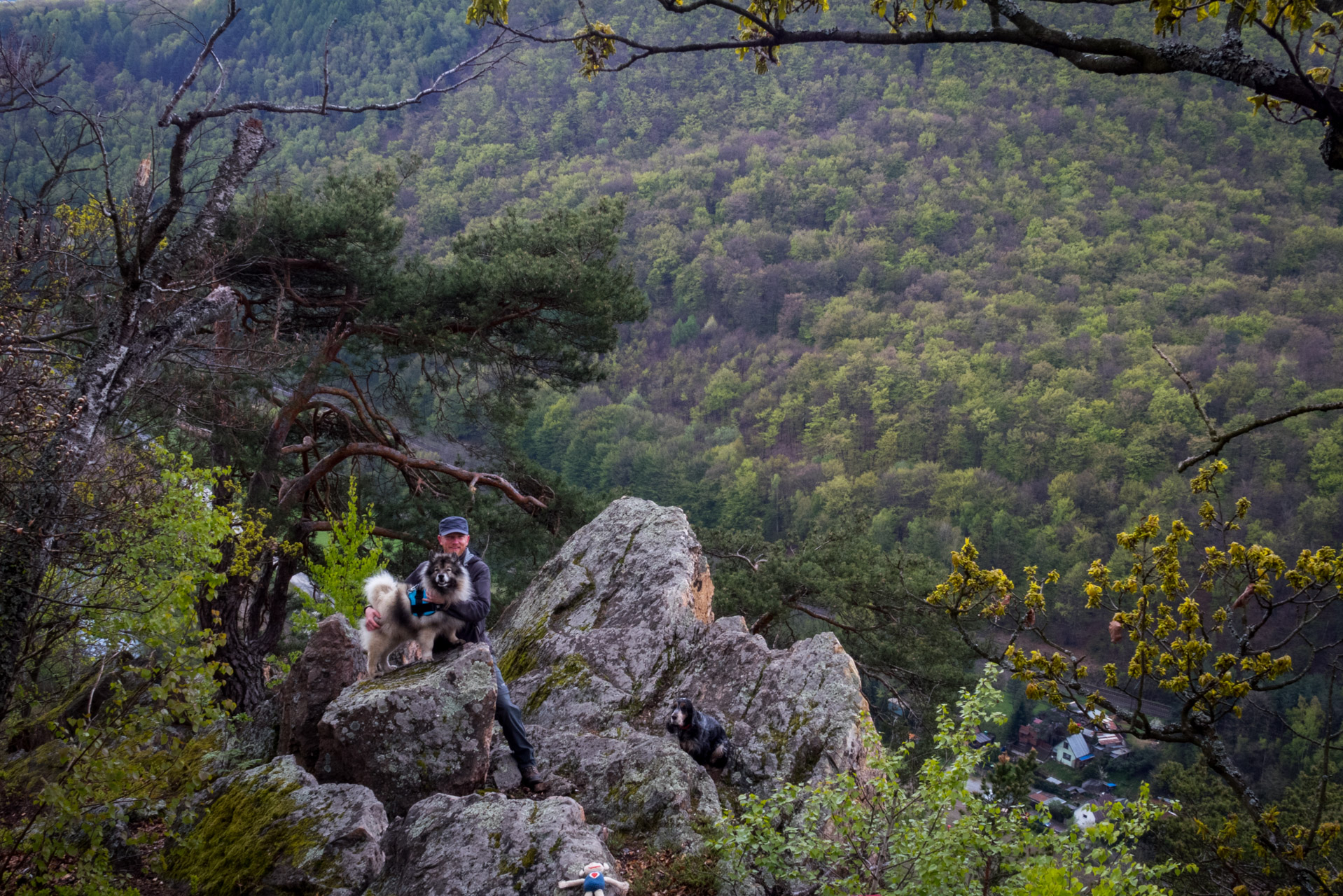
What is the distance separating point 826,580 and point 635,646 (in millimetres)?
5634

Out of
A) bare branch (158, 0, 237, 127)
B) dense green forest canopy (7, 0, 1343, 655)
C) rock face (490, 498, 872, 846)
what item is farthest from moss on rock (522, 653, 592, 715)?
dense green forest canopy (7, 0, 1343, 655)

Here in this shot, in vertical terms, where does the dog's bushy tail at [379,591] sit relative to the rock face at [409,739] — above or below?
above

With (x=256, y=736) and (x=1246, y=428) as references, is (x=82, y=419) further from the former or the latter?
(x=1246, y=428)

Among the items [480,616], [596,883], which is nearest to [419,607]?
[480,616]

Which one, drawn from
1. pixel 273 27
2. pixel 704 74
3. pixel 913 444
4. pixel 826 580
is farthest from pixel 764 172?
pixel 826 580

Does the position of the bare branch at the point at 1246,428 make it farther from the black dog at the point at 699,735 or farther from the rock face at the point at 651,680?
the black dog at the point at 699,735

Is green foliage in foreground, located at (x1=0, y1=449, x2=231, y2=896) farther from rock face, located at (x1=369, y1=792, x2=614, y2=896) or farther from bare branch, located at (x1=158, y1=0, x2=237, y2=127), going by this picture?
bare branch, located at (x1=158, y1=0, x2=237, y2=127)

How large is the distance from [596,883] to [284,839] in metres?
1.91

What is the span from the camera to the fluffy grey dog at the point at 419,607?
5.58 metres

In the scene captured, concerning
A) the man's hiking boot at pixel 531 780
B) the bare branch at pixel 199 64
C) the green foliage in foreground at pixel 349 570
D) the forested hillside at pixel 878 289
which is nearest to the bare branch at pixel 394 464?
the forested hillside at pixel 878 289

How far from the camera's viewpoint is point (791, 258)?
7344cm

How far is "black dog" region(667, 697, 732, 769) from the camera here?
6473mm

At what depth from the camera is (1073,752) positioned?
30.3 metres

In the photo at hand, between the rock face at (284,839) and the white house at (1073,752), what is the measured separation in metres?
31.5
